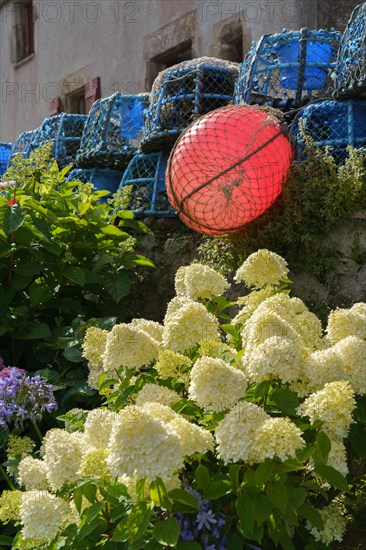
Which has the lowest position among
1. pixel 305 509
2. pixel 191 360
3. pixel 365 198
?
pixel 305 509

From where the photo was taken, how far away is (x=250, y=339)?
6.56ft

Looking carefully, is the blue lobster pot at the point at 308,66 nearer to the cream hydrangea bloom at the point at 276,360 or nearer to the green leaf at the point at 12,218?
the green leaf at the point at 12,218

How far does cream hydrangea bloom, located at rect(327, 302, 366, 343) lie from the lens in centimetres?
205

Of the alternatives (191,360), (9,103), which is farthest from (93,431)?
(9,103)

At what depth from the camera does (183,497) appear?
1.73 m

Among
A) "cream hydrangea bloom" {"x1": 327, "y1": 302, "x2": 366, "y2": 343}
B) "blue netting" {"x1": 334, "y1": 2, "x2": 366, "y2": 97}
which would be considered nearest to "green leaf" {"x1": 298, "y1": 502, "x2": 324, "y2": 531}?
"cream hydrangea bloom" {"x1": 327, "y1": 302, "x2": 366, "y2": 343}

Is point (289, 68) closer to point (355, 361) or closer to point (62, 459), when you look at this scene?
point (355, 361)

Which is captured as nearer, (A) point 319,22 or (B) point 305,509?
(B) point 305,509

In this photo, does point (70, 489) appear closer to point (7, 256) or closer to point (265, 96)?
point (7, 256)

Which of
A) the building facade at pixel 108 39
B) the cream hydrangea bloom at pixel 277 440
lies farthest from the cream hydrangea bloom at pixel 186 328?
the building facade at pixel 108 39

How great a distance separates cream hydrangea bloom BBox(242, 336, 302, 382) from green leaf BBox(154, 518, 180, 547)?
373 mm

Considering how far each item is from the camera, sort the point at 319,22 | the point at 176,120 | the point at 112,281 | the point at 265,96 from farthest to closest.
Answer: the point at 319,22 → the point at 176,120 → the point at 265,96 → the point at 112,281

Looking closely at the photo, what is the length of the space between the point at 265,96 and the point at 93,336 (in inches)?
86.3

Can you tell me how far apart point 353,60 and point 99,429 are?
2.23 m
